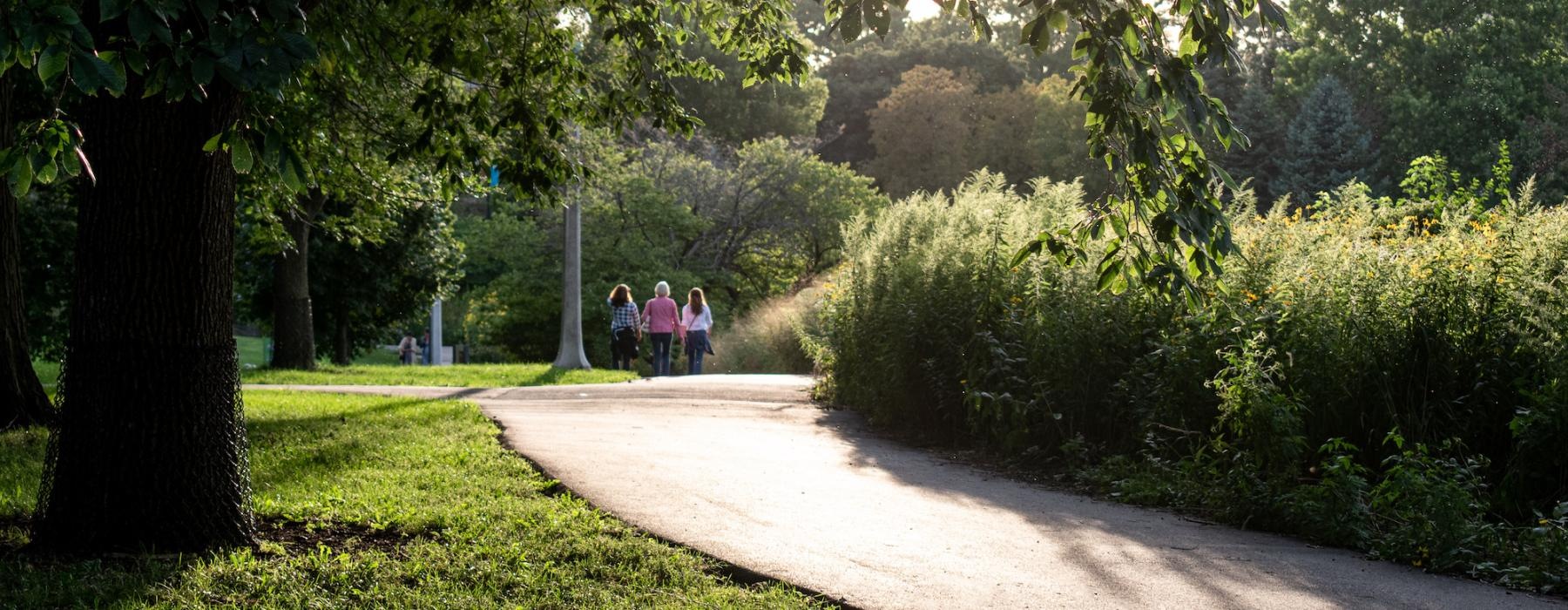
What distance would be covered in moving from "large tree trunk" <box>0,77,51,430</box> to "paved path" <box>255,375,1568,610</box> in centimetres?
360

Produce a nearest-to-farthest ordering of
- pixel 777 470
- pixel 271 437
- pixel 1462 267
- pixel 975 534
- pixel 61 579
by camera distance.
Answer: pixel 61 579 → pixel 975 534 → pixel 1462 267 → pixel 777 470 → pixel 271 437

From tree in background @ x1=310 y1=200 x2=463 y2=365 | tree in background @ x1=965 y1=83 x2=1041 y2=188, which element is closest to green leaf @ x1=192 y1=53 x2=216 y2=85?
tree in background @ x1=310 y1=200 x2=463 y2=365

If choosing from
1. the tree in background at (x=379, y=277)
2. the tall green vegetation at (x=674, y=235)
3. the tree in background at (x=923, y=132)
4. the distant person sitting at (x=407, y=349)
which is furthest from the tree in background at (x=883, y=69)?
the tree in background at (x=379, y=277)

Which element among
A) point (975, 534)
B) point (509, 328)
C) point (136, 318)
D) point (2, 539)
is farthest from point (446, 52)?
point (509, 328)

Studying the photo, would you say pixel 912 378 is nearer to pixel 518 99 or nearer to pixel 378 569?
pixel 518 99

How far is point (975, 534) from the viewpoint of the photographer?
23.7ft

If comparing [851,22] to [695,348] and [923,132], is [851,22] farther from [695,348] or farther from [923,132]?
[923,132]

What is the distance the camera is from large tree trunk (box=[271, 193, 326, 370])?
21.5 m

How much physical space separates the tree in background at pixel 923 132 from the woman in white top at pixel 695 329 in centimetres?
2468

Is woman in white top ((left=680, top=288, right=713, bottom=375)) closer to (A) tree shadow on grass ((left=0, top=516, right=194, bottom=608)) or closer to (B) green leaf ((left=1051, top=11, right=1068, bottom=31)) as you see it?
(A) tree shadow on grass ((left=0, top=516, right=194, bottom=608))

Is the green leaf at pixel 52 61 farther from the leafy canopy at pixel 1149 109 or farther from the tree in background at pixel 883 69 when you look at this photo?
the tree in background at pixel 883 69

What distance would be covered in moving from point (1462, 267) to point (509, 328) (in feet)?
96.7

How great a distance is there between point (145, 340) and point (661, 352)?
15.9 meters

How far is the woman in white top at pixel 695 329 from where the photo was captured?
21859 mm
